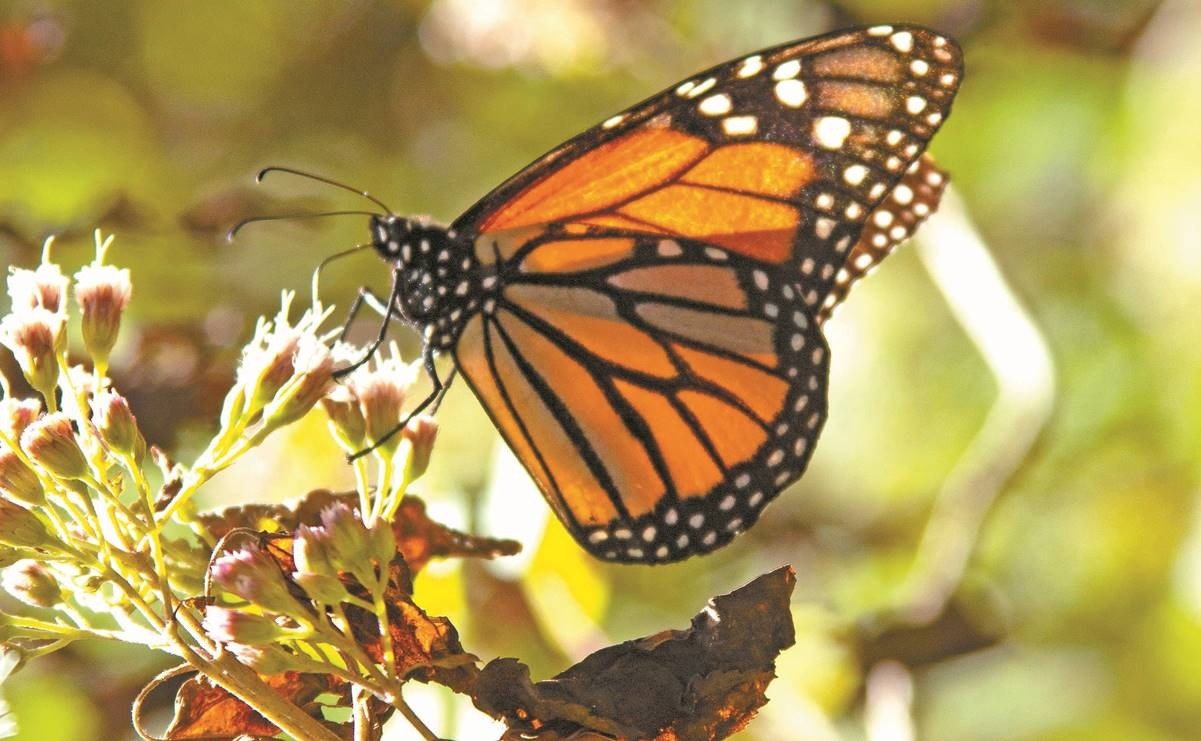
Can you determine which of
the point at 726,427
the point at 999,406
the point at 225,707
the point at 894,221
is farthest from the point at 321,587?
the point at 999,406

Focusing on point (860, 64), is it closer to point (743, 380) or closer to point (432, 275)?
Answer: point (743, 380)

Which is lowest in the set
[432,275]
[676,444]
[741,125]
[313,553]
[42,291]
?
[313,553]

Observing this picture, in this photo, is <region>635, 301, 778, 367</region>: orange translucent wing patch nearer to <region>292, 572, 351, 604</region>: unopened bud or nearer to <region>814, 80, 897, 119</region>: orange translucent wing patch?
<region>814, 80, 897, 119</region>: orange translucent wing patch

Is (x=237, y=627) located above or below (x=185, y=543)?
below

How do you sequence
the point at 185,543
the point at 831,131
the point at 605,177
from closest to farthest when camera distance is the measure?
the point at 185,543 < the point at 831,131 < the point at 605,177

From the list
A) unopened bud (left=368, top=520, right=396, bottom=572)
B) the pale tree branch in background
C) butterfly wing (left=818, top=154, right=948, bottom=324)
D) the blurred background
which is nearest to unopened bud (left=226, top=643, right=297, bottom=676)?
unopened bud (left=368, top=520, right=396, bottom=572)

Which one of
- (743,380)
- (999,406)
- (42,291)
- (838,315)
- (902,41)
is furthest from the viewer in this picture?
(838,315)

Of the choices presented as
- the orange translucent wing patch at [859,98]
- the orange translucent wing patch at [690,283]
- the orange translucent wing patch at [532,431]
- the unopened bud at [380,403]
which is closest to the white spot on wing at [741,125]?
the orange translucent wing patch at [859,98]

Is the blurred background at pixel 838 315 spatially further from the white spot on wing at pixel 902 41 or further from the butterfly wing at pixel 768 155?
the white spot on wing at pixel 902 41
